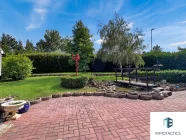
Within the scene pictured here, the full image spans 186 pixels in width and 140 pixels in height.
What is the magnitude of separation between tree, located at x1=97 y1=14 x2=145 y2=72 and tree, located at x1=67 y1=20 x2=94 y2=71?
1.51 m

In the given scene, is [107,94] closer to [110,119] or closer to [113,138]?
[110,119]

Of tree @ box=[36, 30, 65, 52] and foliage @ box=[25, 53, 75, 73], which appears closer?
foliage @ box=[25, 53, 75, 73]

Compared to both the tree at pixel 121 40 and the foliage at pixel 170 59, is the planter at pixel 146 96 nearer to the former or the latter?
the tree at pixel 121 40

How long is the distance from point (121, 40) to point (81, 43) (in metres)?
3.85

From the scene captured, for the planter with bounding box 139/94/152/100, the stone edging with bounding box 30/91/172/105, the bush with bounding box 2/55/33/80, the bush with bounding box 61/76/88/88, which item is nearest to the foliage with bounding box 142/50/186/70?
the stone edging with bounding box 30/91/172/105

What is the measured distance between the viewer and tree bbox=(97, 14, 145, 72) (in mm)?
12117

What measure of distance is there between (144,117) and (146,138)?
940mm

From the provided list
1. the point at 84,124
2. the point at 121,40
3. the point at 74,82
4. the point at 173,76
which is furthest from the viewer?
the point at 121,40

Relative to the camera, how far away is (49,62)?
15000 mm

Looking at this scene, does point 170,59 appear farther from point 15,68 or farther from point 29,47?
point 29,47

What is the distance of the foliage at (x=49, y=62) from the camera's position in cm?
1468

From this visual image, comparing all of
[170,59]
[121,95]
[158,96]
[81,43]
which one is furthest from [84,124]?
[170,59]

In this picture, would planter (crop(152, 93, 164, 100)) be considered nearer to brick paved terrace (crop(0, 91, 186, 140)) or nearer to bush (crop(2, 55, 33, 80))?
brick paved terrace (crop(0, 91, 186, 140))

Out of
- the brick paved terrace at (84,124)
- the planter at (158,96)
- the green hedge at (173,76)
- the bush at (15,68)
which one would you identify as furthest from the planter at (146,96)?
the bush at (15,68)
